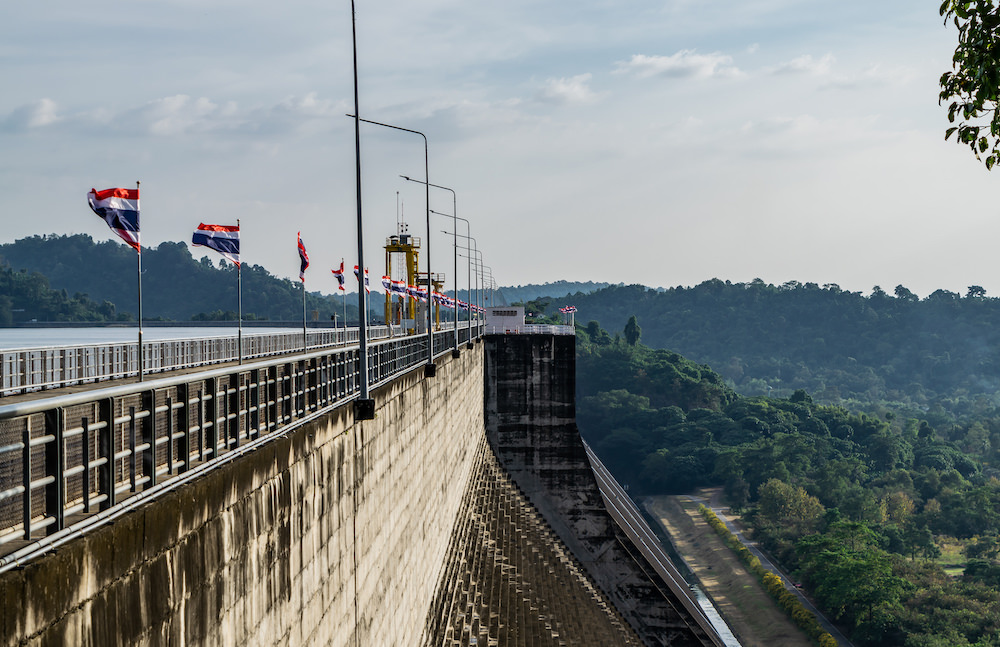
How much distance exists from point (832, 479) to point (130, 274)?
328 feet

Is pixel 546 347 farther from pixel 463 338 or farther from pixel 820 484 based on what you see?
pixel 820 484

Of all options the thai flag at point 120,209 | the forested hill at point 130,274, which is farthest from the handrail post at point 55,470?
the forested hill at point 130,274

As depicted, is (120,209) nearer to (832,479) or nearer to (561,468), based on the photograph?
(561,468)

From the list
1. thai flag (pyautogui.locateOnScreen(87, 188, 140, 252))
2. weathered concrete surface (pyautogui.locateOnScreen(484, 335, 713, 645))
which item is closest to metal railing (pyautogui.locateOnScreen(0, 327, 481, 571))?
thai flag (pyautogui.locateOnScreen(87, 188, 140, 252))

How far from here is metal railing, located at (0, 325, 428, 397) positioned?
56.4 feet

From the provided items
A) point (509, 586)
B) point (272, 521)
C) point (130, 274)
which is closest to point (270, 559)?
point (272, 521)

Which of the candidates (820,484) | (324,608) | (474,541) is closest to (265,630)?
(324,608)

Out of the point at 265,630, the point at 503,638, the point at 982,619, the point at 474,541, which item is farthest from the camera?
the point at 982,619

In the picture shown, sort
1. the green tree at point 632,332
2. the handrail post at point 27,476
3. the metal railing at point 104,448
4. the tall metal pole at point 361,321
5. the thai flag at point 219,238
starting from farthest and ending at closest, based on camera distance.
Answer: the green tree at point 632,332
the thai flag at point 219,238
the tall metal pole at point 361,321
the metal railing at point 104,448
the handrail post at point 27,476

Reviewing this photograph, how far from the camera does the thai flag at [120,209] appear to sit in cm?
1593

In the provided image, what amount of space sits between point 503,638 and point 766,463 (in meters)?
99.9

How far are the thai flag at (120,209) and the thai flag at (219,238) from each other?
24.4 ft

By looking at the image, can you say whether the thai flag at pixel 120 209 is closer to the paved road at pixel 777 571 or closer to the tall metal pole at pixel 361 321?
the tall metal pole at pixel 361 321

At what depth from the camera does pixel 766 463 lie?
118m
